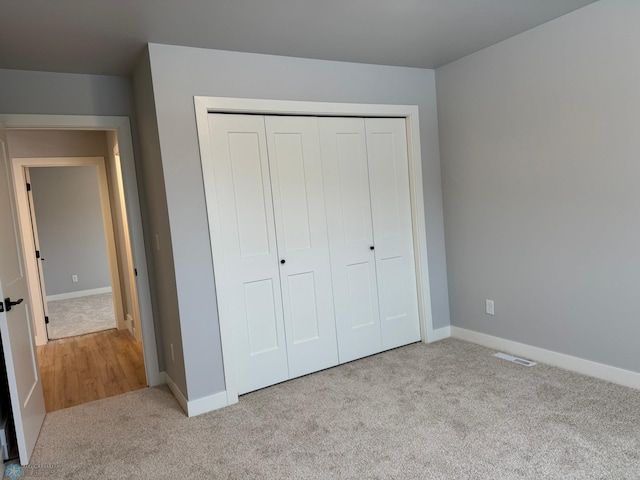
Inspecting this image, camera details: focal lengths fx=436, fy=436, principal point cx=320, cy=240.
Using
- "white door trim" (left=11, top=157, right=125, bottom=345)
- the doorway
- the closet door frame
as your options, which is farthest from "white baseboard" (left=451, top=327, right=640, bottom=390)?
"white door trim" (left=11, top=157, right=125, bottom=345)

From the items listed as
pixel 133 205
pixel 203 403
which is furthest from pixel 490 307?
pixel 133 205

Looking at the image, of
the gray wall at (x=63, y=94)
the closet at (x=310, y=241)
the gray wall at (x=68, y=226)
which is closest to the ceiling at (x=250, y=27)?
the gray wall at (x=63, y=94)

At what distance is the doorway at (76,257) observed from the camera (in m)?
3.79

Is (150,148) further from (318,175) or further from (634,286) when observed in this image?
(634,286)

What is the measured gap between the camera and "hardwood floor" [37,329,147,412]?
11.1ft

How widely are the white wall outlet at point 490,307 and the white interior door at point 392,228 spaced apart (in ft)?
1.89

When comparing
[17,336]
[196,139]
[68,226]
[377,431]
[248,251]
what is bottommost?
[377,431]

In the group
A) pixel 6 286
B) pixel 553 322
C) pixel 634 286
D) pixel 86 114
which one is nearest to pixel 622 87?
pixel 634 286

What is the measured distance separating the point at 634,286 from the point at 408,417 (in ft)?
5.13

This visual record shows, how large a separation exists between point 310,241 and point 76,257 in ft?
19.2

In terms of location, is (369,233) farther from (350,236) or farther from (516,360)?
(516,360)

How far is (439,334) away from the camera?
3869 mm

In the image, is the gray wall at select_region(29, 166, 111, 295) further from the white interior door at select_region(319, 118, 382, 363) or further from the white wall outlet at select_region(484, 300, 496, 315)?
the white wall outlet at select_region(484, 300, 496, 315)

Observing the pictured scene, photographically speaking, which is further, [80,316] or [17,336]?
[80,316]
